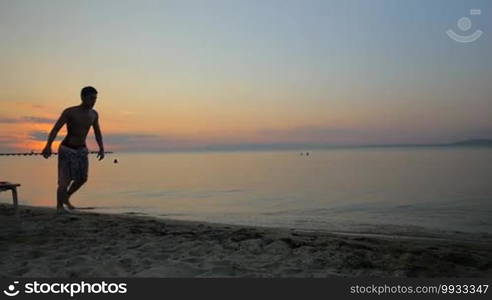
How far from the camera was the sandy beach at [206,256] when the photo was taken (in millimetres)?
5031

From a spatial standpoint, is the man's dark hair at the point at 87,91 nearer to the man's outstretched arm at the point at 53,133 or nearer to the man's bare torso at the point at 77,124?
the man's bare torso at the point at 77,124

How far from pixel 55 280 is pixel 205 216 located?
10.9m

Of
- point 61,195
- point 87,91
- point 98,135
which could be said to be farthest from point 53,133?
point 61,195

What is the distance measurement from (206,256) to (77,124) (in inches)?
161

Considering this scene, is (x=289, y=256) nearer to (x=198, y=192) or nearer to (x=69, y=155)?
(x=69, y=155)

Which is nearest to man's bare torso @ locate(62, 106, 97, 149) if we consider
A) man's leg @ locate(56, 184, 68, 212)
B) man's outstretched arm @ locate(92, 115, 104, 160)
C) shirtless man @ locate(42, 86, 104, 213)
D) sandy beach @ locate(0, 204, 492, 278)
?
shirtless man @ locate(42, 86, 104, 213)

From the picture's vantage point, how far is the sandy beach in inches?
198

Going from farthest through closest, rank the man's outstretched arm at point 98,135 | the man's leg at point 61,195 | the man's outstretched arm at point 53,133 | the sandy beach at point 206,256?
the man's outstretched arm at point 98,135 < the man's leg at point 61,195 < the man's outstretched arm at point 53,133 < the sandy beach at point 206,256

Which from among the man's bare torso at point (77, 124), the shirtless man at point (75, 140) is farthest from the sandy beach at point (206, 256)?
the man's bare torso at point (77, 124)

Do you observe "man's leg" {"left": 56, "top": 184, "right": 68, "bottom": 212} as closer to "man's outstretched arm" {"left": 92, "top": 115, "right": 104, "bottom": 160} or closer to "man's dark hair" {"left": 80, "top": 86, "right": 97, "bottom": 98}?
"man's outstretched arm" {"left": 92, "top": 115, "right": 104, "bottom": 160}

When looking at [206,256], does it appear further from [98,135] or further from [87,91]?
[98,135]

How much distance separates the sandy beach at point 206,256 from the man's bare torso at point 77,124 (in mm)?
1627

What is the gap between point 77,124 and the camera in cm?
823

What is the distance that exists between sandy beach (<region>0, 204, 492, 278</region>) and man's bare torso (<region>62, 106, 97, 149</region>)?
1.63 metres
